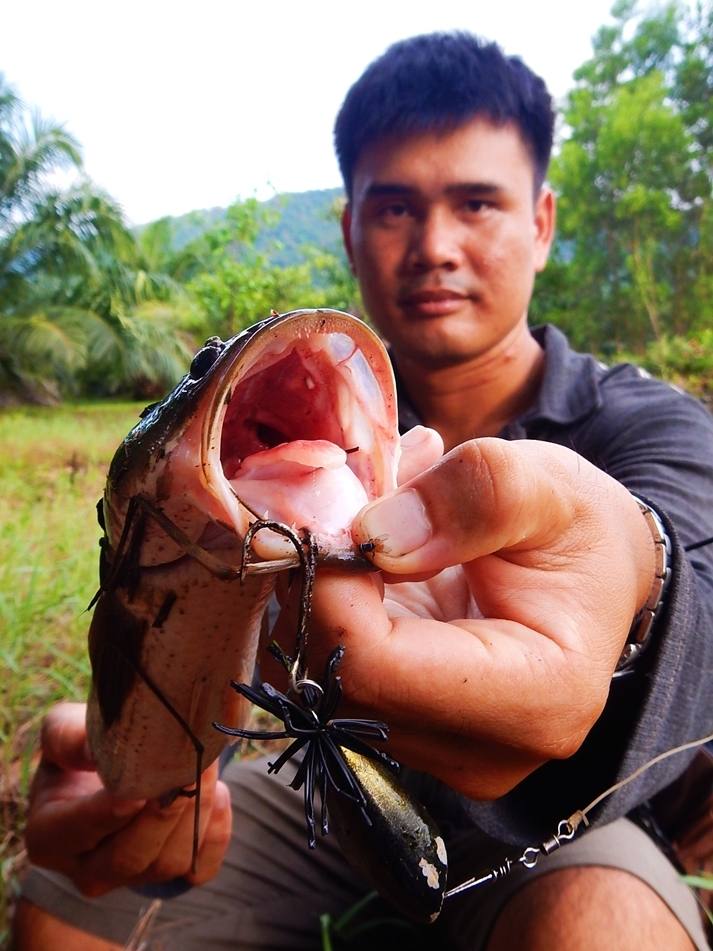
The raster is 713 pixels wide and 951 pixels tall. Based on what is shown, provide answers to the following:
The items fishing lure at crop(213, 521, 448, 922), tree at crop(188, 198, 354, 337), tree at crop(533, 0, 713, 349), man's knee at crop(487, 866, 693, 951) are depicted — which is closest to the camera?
fishing lure at crop(213, 521, 448, 922)

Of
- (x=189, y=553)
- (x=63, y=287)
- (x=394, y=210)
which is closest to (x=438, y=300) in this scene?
(x=394, y=210)

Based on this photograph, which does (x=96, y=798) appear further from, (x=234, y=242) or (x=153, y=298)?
(x=153, y=298)

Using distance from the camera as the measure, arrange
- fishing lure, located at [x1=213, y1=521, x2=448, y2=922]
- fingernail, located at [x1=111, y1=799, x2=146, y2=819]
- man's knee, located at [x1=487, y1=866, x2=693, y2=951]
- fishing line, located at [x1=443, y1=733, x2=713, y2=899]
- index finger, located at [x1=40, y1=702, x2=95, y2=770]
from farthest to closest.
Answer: index finger, located at [x1=40, y1=702, x2=95, y2=770], fingernail, located at [x1=111, y1=799, x2=146, y2=819], man's knee, located at [x1=487, y1=866, x2=693, y2=951], fishing line, located at [x1=443, y1=733, x2=713, y2=899], fishing lure, located at [x1=213, y1=521, x2=448, y2=922]

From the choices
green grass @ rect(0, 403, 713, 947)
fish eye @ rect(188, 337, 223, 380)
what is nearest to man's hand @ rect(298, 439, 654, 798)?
fish eye @ rect(188, 337, 223, 380)

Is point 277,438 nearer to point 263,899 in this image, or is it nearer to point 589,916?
point 589,916

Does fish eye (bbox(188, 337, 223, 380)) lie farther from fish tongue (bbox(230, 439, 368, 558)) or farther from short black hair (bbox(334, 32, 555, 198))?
short black hair (bbox(334, 32, 555, 198))

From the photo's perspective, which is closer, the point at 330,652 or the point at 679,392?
the point at 330,652

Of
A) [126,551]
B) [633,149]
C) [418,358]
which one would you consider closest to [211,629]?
[126,551]
